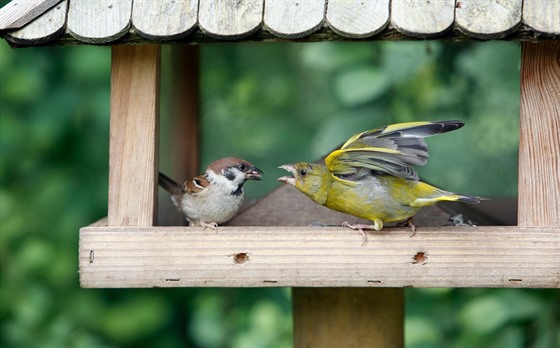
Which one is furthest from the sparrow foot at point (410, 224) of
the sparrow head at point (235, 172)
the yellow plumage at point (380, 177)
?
the sparrow head at point (235, 172)

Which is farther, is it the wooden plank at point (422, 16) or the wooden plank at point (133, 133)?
the wooden plank at point (133, 133)

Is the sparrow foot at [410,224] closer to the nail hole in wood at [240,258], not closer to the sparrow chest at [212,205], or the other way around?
the nail hole in wood at [240,258]

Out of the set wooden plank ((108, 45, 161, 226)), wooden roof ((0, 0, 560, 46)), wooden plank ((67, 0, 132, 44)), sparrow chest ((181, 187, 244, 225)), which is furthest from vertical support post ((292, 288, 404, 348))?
wooden plank ((67, 0, 132, 44))

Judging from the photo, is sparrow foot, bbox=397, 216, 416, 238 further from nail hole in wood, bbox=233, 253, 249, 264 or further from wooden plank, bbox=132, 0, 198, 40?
wooden plank, bbox=132, 0, 198, 40

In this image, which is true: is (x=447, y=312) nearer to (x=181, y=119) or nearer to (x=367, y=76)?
(x=367, y=76)

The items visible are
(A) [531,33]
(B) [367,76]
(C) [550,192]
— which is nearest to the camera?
(A) [531,33]

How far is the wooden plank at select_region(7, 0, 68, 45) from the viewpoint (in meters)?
2.51

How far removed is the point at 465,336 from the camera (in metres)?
3.66

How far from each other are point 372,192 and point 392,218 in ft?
0.29

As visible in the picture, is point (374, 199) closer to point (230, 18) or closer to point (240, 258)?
point (240, 258)

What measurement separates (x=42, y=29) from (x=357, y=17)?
0.79 m

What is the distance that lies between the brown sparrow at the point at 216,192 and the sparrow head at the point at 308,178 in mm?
300

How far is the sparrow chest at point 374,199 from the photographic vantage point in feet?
8.96

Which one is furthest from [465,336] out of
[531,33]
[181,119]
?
[531,33]
